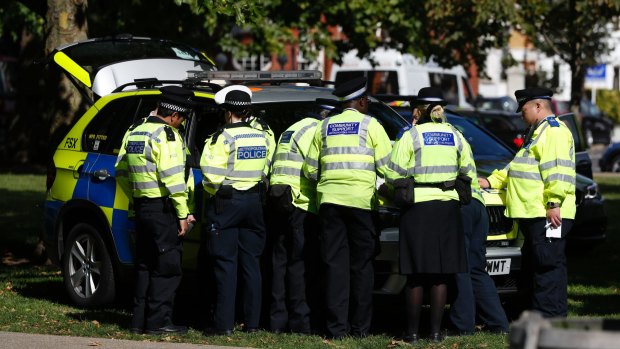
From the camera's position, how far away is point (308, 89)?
10.2 meters

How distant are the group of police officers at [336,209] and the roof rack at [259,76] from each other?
1073mm

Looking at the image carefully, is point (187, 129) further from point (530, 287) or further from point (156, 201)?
point (530, 287)

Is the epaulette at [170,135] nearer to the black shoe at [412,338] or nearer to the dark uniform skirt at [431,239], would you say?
the dark uniform skirt at [431,239]

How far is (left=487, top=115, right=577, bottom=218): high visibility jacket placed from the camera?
882cm

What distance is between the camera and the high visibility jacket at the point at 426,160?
28.0ft

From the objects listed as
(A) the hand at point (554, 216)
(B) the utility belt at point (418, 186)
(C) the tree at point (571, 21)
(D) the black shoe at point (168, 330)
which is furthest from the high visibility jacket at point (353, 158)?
(C) the tree at point (571, 21)

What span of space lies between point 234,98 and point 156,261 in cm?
126

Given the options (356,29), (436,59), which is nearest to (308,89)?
(356,29)

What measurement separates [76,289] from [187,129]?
1804 millimetres

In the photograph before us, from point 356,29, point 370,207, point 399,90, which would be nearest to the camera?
point 370,207

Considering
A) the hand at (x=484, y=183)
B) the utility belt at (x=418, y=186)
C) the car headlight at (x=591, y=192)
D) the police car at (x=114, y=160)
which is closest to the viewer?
the utility belt at (x=418, y=186)

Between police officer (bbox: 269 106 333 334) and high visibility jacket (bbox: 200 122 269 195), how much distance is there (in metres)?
0.20

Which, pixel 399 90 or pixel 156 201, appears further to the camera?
pixel 399 90

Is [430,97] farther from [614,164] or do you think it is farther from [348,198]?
[614,164]
